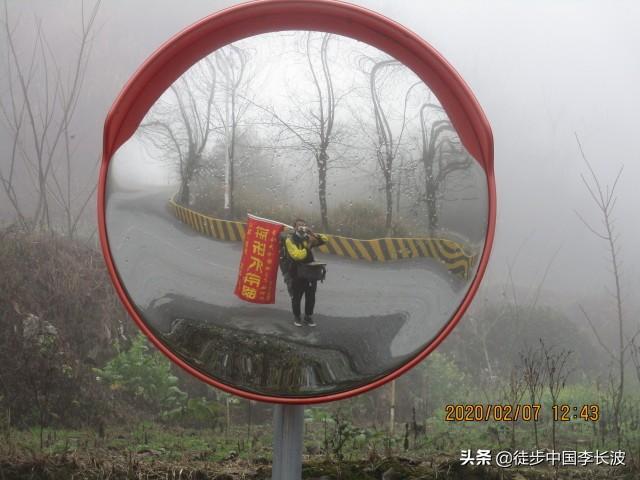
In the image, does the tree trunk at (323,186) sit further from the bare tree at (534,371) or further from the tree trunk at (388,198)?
the bare tree at (534,371)

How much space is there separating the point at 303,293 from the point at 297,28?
1.90ft

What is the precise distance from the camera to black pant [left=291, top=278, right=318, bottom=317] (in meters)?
1.47

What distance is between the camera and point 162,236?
1500 mm

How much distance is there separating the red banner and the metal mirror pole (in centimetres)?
42

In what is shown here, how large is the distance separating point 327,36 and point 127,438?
7.49ft

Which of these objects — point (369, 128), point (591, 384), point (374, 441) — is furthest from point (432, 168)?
point (591, 384)

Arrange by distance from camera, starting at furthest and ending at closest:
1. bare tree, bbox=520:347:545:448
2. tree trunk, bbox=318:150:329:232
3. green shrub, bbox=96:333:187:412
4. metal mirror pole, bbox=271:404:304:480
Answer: green shrub, bbox=96:333:187:412
bare tree, bbox=520:347:545:448
metal mirror pole, bbox=271:404:304:480
tree trunk, bbox=318:150:329:232

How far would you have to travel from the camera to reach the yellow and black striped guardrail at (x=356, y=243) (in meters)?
1.45

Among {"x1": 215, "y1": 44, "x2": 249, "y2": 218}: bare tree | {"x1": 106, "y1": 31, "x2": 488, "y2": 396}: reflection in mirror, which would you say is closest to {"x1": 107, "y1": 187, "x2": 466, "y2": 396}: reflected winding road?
{"x1": 106, "y1": 31, "x2": 488, "y2": 396}: reflection in mirror

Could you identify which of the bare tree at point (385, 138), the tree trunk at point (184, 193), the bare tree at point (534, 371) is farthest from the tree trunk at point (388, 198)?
the bare tree at point (534, 371)

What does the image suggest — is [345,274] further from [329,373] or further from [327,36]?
[327,36]

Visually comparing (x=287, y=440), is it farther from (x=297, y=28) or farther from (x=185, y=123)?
(x=297, y=28)

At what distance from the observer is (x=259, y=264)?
4.80 ft

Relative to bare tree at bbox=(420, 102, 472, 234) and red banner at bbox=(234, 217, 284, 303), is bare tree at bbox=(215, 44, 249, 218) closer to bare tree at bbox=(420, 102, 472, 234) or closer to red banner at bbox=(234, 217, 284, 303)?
red banner at bbox=(234, 217, 284, 303)
